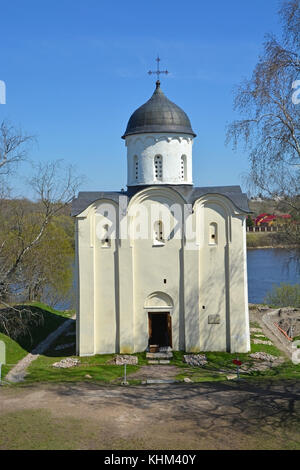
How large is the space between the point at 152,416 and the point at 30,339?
9344 mm

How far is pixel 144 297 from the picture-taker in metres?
16.5

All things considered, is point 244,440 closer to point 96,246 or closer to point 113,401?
point 113,401

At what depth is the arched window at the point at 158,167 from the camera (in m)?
17.9

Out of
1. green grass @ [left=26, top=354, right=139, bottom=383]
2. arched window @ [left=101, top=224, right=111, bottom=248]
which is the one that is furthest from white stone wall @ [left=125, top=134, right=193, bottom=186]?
green grass @ [left=26, top=354, right=139, bottom=383]

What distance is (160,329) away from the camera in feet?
56.4

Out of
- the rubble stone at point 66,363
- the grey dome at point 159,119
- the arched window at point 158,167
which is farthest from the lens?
the arched window at point 158,167

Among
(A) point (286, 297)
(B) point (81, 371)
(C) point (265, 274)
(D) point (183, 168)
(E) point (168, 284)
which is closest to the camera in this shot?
(B) point (81, 371)

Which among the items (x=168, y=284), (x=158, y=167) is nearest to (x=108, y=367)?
(x=168, y=284)

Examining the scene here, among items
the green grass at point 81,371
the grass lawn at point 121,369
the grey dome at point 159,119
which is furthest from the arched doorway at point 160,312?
the grey dome at point 159,119

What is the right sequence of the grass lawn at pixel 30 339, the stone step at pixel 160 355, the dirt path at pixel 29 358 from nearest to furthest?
the dirt path at pixel 29 358
the stone step at pixel 160 355
the grass lawn at pixel 30 339

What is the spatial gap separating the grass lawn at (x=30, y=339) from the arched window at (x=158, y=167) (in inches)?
276

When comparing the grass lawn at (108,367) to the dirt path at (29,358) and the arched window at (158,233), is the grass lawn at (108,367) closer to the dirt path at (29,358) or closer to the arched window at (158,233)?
the dirt path at (29,358)

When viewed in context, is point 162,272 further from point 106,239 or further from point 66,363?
point 66,363
